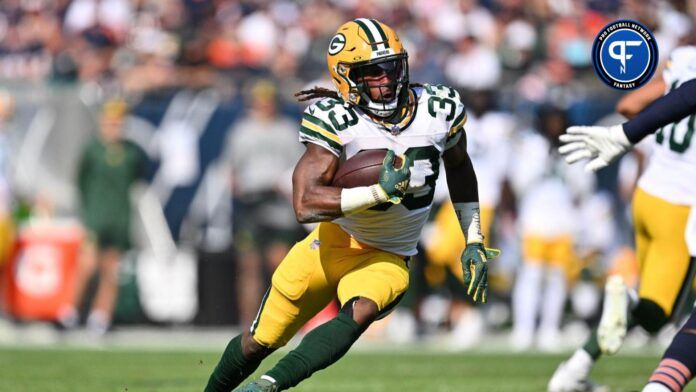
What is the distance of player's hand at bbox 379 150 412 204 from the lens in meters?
5.11

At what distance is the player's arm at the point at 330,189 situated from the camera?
5.12 m

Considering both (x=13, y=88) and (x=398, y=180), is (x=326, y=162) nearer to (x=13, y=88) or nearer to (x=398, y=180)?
(x=398, y=180)

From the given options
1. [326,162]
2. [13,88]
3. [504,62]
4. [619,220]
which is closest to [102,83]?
[13,88]

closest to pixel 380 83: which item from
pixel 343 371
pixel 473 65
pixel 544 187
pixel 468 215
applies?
pixel 468 215

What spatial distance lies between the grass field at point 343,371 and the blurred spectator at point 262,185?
2.04m

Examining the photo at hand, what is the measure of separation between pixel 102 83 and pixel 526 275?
16.4 ft

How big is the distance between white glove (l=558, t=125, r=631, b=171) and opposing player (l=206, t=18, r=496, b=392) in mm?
545

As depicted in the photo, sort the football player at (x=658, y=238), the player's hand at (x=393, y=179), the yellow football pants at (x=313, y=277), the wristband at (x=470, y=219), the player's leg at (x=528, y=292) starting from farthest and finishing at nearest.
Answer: the player's leg at (x=528, y=292) → the football player at (x=658, y=238) → the wristband at (x=470, y=219) → the yellow football pants at (x=313, y=277) → the player's hand at (x=393, y=179)

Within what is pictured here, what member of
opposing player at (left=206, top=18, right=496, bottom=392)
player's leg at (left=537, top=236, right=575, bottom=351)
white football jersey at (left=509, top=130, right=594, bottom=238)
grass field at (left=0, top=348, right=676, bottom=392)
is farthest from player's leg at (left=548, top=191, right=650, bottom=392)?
white football jersey at (left=509, top=130, right=594, bottom=238)

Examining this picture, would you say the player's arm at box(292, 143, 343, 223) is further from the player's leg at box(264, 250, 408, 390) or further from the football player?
the football player

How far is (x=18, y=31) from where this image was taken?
1625 cm

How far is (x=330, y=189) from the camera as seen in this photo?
17.2 feet

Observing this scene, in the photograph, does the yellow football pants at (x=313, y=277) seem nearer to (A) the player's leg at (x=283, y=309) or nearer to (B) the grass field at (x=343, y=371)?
(A) the player's leg at (x=283, y=309)

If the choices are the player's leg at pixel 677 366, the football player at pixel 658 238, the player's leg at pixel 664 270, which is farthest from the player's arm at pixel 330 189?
the player's leg at pixel 664 270
